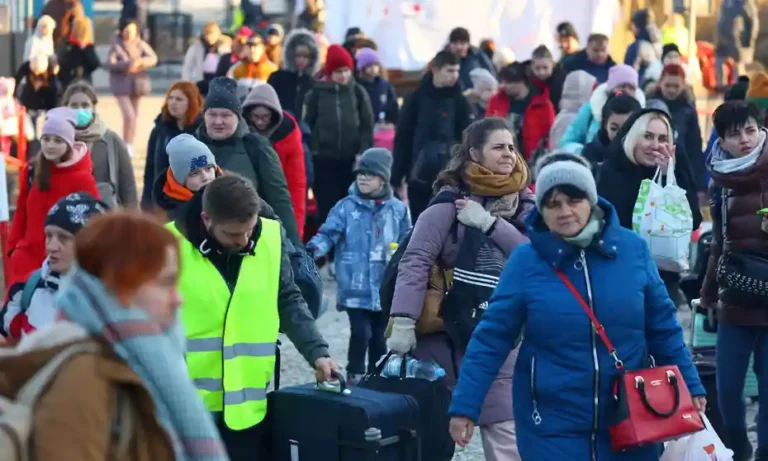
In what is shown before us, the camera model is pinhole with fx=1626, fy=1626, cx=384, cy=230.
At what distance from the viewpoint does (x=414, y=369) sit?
6.28m

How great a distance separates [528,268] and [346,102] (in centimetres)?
764

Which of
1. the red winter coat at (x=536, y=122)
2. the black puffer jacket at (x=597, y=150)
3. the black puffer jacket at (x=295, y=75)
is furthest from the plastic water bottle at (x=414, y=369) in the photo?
the black puffer jacket at (x=295, y=75)

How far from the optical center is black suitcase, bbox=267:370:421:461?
5280 millimetres

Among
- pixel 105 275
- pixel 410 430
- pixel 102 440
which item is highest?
pixel 105 275

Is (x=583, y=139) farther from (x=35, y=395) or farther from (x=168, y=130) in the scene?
(x=35, y=395)

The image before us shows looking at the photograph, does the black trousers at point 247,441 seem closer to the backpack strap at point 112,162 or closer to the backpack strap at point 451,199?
the backpack strap at point 451,199

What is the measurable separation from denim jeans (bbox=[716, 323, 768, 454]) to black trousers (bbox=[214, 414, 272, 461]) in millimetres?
2424

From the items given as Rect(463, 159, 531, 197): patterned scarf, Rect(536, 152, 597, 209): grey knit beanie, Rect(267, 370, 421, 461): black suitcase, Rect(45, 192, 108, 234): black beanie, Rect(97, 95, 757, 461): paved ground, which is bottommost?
Rect(97, 95, 757, 461): paved ground

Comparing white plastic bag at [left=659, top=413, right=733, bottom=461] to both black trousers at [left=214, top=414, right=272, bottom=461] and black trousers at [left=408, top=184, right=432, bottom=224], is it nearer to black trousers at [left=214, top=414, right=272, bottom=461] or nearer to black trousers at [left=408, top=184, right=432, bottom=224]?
black trousers at [left=214, top=414, right=272, bottom=461]

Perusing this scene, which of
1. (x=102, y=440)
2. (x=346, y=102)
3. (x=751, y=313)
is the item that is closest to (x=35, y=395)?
(x=102, y=440)

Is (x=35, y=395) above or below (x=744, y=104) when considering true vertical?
below

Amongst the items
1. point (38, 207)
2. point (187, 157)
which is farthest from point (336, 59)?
point (187, 157)

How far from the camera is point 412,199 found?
39.7 ft

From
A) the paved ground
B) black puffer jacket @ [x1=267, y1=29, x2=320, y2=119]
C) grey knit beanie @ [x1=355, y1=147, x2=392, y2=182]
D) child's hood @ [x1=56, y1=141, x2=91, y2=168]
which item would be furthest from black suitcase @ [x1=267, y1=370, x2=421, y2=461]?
black puffer jacket @ [x1=267, y1=29, x2=320, y2=119]
